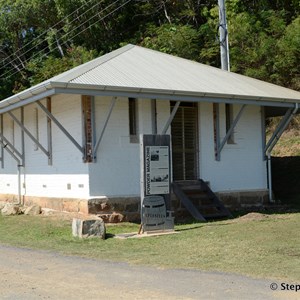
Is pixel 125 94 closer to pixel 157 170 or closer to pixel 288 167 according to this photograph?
pixel 157 170

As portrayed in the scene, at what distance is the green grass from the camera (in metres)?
9.45

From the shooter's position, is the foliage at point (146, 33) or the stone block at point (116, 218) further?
the foliage at point (146, 33)

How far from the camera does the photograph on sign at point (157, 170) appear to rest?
14.4 metres

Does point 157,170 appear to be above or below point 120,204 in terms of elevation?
above

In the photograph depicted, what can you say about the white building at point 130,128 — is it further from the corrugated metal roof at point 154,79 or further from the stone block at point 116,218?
the stone block at point 116,218

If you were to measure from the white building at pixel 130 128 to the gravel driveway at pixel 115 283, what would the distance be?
20.2 feet

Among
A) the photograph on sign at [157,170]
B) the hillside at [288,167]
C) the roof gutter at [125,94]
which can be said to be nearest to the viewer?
the photograph on sign at [157,170]

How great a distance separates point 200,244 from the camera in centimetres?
1179

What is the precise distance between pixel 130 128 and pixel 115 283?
9.26 meters

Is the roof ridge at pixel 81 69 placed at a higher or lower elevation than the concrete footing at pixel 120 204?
higher

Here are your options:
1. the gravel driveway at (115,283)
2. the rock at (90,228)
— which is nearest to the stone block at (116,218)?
the rock at (90,228)

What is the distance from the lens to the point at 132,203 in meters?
16.5

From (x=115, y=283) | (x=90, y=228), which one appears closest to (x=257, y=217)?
(x=90, y=228)

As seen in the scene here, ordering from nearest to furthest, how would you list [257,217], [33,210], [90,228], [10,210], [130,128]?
[90,228] → [257,217] → [130,128] → [33,210] → [10,210]
